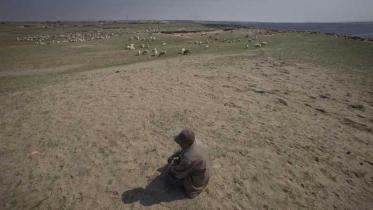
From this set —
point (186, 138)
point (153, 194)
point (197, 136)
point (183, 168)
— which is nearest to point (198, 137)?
point (197, 136)

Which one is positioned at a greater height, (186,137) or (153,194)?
(186,137)

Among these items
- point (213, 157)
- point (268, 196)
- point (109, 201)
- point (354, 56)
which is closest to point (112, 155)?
point (109, 201)

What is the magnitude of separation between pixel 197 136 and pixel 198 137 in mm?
65

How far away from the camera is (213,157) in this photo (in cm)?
698

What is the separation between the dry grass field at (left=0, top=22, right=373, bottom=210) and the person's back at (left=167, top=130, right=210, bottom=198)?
0.26 metres

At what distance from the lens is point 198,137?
8.02 metres

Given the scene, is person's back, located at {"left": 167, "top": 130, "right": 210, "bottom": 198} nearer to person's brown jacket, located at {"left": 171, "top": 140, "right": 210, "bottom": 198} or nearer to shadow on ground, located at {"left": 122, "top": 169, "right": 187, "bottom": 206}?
person's brown jacket, located at {"left": 171, "top": 140, "right": 210, "bottom": 198}

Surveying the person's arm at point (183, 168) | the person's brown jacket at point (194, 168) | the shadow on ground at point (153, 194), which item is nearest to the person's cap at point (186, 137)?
the person's brown jacket at point (194, 168)

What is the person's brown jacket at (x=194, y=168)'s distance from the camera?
5188 mm

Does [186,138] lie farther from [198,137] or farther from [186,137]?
[198,137]

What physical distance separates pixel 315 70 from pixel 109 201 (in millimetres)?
13960

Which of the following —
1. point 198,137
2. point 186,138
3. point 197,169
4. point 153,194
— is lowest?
point 153,194

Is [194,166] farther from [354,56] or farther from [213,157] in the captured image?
[354,56]

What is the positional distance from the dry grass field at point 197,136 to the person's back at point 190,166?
0.26 meters
